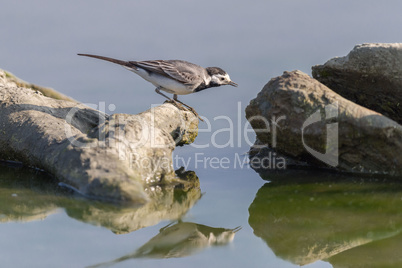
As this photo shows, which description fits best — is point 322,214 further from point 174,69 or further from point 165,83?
point 174,69

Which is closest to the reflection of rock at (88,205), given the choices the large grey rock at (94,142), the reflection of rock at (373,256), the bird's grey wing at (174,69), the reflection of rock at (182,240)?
the large grey rock at (94,142)

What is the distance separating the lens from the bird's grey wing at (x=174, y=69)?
1007cm

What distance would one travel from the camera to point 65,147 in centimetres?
763

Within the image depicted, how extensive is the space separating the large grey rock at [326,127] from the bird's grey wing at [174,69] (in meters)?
2.15

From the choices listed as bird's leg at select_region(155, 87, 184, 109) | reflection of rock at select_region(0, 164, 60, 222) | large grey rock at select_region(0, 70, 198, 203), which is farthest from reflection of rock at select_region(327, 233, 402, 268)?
bird's leg at select_region(155, 87, 184, 109)

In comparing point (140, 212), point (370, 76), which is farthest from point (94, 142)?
point (370, 76)

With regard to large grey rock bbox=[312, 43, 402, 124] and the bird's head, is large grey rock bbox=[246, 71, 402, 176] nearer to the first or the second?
large grey rock bbox=[312, 43, 402, 124]

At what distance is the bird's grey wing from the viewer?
33.0 feet

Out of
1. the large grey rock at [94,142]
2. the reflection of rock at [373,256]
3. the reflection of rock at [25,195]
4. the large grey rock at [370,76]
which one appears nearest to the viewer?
the reflection of rock at [373,256]

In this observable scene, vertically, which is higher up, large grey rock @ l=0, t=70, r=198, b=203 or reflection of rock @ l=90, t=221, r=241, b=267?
large grey rock @ l=0, t=70, r=198, b=203

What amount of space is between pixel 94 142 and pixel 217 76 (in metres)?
4.14

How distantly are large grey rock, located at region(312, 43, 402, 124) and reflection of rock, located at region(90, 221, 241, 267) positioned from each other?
3.82 meters

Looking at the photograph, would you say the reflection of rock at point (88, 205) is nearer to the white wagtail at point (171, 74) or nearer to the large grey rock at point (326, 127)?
the large grey rock at point (326, 127)

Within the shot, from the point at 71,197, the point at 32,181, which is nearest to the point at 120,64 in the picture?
the point at 32,181
